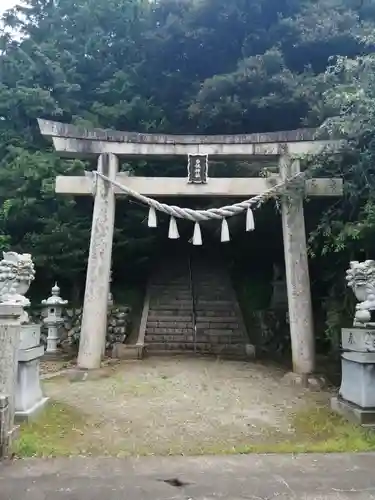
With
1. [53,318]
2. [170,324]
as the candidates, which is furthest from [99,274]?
[170,324]

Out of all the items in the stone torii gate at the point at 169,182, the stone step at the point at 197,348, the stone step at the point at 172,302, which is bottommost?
the stone step at the point at 197,348

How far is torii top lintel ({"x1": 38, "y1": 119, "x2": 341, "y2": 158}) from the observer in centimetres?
883

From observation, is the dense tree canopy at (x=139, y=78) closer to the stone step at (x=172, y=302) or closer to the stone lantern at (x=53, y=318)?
the stone lantern at (x=53, y=318)

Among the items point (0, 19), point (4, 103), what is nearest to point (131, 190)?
point (4, 103)

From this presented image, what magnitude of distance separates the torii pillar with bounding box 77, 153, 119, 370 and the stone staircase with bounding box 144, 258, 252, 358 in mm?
2356

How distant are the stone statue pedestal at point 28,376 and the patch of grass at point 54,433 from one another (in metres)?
0.13

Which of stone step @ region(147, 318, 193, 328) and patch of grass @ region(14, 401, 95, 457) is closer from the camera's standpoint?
patch of grass @ region(14, 401, 95, 457)

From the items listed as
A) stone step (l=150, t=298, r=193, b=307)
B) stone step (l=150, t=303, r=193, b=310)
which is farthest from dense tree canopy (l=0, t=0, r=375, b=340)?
stone step (l=150, t=303, r=193, b=310)

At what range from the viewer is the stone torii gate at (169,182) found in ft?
28.2

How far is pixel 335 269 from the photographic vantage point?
31.3ft

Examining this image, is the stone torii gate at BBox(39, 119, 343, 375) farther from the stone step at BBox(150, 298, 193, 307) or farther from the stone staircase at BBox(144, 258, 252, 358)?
the stone step at BBox(150, 298, 193, 307)

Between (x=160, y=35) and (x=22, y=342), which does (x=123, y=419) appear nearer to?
(x=22, y=342)

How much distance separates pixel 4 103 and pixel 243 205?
36.9ft

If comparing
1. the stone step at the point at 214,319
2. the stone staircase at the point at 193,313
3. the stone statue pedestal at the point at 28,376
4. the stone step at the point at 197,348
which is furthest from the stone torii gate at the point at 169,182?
the stone step at the point at 214,319
